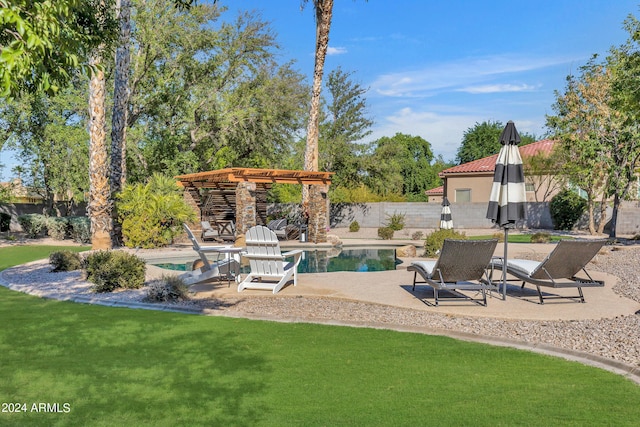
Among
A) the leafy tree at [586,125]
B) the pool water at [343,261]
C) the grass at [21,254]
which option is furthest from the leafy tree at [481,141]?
the grass at [21,254]

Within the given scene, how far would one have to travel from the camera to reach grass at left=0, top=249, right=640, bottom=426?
362cm

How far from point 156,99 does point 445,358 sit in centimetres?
2357

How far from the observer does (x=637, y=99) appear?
16.2m

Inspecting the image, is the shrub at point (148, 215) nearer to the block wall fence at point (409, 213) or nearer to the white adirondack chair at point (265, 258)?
the white adirondack chair at point (265, 258)

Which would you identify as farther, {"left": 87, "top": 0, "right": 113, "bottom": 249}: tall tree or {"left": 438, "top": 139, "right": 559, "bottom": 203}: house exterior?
{"left": 438, "top": 139, "right": 559, "bottom": 203}: house exterior

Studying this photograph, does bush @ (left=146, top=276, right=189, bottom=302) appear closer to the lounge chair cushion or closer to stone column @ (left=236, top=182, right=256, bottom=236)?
the lounge chair cushion

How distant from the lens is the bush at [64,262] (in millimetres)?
11547

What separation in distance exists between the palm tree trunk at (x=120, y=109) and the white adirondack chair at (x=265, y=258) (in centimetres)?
968

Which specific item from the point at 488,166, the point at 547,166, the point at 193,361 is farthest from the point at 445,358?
the point at 488,166

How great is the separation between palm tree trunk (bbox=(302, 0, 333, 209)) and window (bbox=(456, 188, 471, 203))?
14812 millimetres

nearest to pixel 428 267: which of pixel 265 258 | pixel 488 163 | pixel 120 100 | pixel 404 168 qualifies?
pixel 265 258

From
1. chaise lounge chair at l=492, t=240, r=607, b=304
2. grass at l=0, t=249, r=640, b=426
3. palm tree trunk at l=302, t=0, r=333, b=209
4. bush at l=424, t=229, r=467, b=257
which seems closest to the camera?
grass at l=0, t=249, r=640, b=426

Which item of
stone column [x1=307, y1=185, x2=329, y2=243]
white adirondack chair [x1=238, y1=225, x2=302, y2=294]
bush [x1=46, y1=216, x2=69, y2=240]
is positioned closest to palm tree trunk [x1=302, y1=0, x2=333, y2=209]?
stone column [x1=307, y1=185, x2=329, y2=243]

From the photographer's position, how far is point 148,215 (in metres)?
18.1
